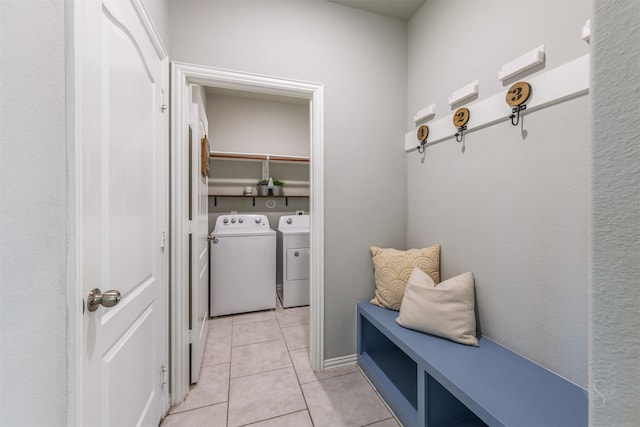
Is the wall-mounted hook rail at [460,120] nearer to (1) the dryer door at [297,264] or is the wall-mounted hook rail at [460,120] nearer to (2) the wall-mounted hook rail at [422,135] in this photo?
(2) the wall-mounted hook rail at [422,135]

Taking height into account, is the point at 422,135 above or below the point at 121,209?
above

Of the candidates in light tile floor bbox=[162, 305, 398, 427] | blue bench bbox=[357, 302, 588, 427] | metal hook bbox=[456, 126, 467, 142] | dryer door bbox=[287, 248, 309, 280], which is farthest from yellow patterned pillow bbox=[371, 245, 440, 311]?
dryer door bbox=[287, 248, 309, 280]

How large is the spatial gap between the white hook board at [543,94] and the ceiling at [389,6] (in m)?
0.94

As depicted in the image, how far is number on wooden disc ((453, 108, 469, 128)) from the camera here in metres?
1.44

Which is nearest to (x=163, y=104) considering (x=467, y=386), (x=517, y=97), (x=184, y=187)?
(x=184, y=187)

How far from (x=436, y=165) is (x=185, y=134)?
1.60m

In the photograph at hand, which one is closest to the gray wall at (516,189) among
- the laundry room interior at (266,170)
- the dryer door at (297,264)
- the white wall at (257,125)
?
the dryer door at (297,264)

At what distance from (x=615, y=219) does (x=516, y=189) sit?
3.54 ft

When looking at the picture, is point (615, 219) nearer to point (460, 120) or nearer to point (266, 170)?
point (460, 120)

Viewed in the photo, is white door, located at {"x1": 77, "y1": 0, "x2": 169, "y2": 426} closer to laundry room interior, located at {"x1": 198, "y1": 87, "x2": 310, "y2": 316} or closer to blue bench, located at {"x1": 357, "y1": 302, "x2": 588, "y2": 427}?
blue bench, located at {"x1": 357, "y1": 302, "x2": 588, "y2": 427}

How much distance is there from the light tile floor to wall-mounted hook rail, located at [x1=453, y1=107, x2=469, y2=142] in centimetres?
166

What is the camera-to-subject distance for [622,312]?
1.00 feet

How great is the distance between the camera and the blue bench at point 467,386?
0.90 metres

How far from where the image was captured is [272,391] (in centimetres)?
159
